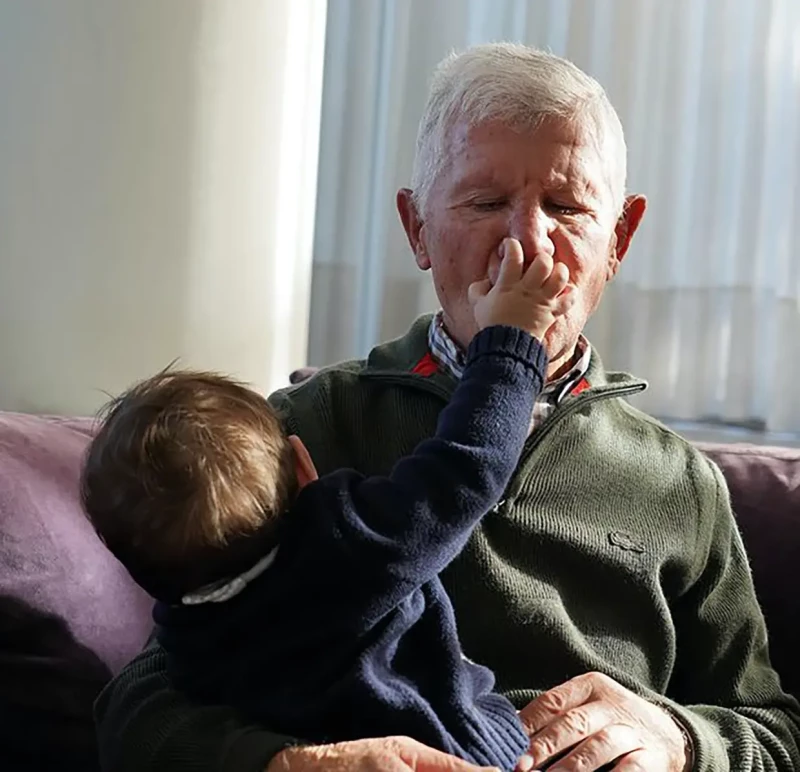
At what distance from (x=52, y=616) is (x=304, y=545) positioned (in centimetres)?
50

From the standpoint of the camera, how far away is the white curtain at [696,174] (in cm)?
234

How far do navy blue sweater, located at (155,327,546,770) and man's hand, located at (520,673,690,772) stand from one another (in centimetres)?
8

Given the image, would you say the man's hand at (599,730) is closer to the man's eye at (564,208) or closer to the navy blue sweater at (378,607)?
the navy blue sweater at (378,607)

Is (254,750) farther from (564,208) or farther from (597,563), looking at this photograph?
(564,208)

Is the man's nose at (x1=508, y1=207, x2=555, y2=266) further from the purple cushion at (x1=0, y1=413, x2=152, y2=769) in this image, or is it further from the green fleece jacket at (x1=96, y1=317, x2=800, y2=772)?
the purple cushion at (x1=0, y1=413, x2=152, y2=769)

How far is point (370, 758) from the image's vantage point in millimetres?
984

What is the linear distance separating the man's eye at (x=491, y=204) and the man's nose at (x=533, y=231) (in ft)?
0.08

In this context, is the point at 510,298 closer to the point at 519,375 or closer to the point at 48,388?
the point at 519,375

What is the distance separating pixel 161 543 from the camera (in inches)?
37.3

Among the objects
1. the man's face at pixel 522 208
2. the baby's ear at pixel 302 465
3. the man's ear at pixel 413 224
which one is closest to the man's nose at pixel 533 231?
the man's face at pixel 522 208

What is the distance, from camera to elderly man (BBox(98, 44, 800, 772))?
4.12 ft

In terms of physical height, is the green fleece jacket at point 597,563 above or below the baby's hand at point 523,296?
below

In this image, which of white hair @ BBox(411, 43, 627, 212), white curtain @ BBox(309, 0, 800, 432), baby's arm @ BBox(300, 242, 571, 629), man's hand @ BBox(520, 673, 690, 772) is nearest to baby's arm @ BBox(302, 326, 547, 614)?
baby's arm @ BBox(300, 242, 571, 629)

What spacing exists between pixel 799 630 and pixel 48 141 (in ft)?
4.72
